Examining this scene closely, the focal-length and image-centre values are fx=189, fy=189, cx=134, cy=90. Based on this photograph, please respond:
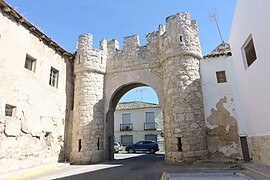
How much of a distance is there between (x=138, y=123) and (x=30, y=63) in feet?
53.7

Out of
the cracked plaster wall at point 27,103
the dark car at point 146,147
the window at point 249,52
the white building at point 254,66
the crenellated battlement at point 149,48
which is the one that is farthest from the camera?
the dark car at point 146,147

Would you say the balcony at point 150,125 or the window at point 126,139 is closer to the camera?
the balcony at point 150,125

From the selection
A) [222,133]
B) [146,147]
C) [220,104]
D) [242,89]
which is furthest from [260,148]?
[146,147]

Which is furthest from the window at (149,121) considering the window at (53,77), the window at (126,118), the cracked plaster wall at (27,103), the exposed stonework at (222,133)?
the window at (53,77)

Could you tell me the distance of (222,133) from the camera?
775cm

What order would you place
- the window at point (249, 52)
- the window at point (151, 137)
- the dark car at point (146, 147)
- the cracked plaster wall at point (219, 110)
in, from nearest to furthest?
1. the window at point (249, 52)
2. the cracked plaster wall at point (219, 110)
3. the dark car at point (146, 147)
4. the window at point (151, 137)

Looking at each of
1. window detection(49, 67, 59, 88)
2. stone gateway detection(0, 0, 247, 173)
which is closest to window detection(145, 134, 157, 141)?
stone gateway detection(0, 0, 247, 173)

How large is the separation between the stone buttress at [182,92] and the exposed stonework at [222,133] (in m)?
0.39

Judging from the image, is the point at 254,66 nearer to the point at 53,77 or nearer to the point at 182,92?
the point at 182,92

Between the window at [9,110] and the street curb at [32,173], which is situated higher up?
the window at [9,110]

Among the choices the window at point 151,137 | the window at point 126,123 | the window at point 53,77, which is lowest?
the window at point 151,137

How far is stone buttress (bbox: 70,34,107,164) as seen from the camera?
8.80m

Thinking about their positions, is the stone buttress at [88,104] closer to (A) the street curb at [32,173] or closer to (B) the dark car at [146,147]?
(A) the street curb at [32,173]

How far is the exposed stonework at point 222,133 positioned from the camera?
24.9ft
